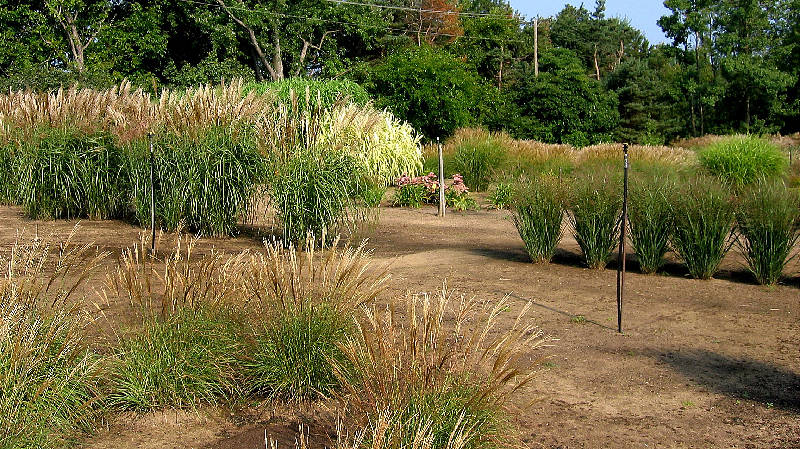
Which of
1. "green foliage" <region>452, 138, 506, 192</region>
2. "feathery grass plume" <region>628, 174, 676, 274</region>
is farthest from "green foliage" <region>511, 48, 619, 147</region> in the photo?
"feathery grass plume" <region>628, 174, 676, 274</region>

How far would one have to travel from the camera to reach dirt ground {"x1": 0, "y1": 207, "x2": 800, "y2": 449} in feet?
15.5

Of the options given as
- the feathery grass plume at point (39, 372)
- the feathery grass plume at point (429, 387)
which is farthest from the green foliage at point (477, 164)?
the feathery grass plume at point (429, 387)

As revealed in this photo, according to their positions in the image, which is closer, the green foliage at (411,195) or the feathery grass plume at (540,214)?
the feathery grass plume at (540,214)

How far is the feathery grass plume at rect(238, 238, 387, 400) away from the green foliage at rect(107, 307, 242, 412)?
18 centimetres

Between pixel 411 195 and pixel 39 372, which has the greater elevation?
pixel 411 195

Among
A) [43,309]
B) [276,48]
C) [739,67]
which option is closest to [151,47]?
[276,48]

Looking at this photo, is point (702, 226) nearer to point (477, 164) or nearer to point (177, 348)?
point (177, 348)

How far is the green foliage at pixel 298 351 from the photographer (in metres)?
4.99

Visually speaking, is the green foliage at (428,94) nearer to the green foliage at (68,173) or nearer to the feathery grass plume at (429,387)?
the green foliage at (68,173)

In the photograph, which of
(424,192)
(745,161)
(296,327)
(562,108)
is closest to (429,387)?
(296,327)

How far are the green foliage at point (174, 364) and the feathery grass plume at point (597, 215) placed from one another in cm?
520

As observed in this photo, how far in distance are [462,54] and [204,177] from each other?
35.2m

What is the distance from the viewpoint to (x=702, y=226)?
8.91 meters

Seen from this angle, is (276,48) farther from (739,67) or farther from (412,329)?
(412,329)
